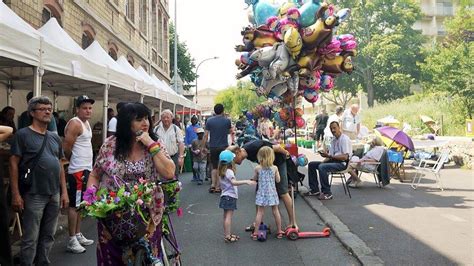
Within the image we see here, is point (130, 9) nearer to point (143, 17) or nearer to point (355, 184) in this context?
point (143, 17)

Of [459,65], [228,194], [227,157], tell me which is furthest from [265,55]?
[459,65]

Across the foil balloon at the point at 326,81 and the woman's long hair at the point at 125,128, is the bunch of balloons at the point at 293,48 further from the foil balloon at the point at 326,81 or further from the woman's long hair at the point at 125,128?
the woman's long hair at the point at 125,128

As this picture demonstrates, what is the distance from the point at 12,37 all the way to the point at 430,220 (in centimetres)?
642

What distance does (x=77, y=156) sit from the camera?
17.9ft

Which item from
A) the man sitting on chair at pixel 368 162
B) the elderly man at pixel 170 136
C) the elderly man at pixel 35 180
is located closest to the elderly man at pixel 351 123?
the man sitting on chair at pixel 368 162

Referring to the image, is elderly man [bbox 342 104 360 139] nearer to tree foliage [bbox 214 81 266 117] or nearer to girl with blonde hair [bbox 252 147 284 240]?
girl with blonde hair [bbox 252 147 284 240]

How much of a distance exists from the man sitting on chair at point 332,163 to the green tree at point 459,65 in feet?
44.4

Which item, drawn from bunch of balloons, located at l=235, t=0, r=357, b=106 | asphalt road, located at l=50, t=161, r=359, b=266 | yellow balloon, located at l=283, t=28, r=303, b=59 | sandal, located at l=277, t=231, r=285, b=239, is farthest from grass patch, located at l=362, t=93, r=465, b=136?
sandal, located at l=277, t=231, r=285, b=239

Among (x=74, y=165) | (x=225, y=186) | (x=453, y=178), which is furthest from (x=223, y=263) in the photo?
(x=453, y=178)

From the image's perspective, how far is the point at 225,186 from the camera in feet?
19.7

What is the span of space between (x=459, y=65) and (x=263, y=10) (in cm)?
1848

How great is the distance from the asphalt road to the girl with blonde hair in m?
0.45

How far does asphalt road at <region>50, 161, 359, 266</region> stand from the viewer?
16.7 ft

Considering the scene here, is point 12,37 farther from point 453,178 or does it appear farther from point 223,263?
point 453,178
